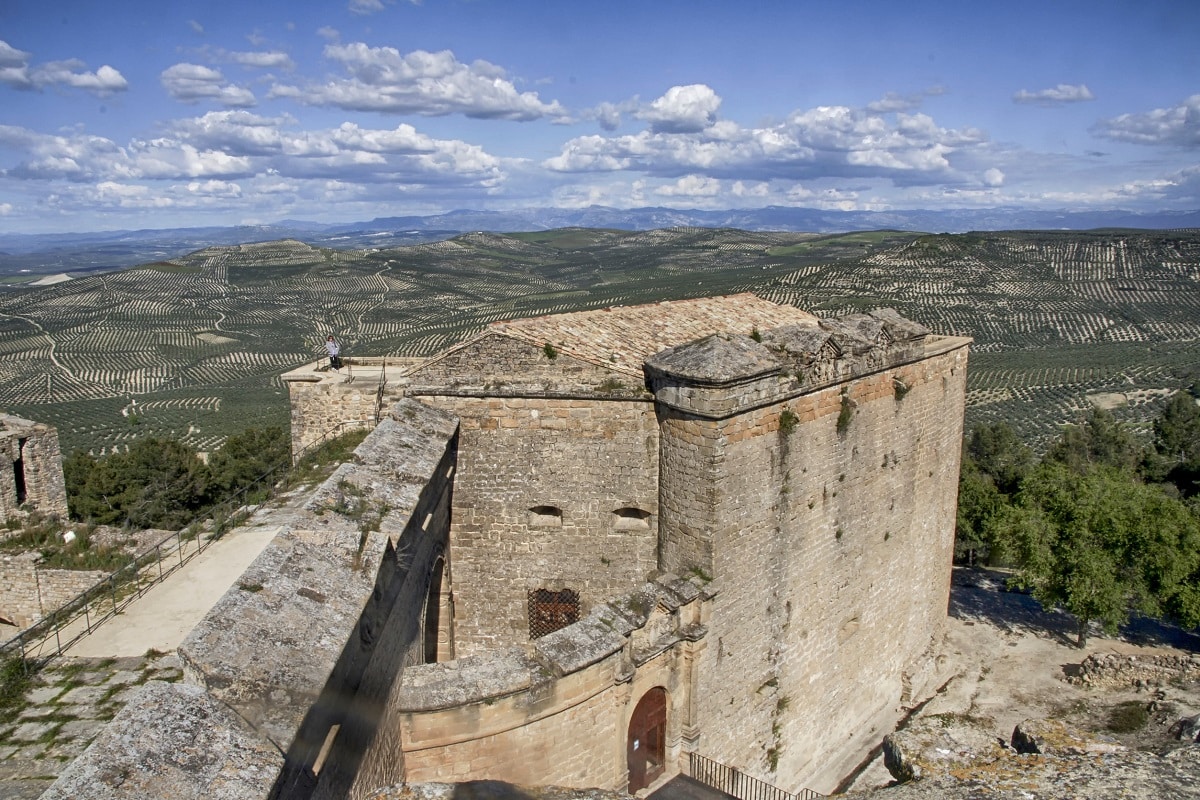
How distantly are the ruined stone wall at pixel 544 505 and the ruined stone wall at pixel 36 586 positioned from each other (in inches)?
282

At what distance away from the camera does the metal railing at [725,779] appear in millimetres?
10180

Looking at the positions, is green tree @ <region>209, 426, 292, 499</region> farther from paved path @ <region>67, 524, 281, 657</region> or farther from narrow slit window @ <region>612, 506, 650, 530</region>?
narrow slit window @ <region>612, 506, 650, 530</region>

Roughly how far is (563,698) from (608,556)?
9.66ft

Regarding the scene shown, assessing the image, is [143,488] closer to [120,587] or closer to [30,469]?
[30,469]

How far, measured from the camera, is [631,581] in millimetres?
10984

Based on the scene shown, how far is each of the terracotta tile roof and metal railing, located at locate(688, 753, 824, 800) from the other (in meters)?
5.04

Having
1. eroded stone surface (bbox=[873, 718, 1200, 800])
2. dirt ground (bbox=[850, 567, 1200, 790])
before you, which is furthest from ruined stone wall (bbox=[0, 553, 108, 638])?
eroded stone surface (bbox=[873, 718, 1200, 800])

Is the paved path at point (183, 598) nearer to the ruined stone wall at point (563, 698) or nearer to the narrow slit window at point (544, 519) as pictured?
the ruined stone wall at point (563, 698)

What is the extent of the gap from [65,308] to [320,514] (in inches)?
4956

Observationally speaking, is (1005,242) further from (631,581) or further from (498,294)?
(631,581)

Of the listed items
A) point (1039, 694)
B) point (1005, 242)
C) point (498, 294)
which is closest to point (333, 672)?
point (1039, 694)

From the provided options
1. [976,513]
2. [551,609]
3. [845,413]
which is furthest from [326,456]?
[976,513]

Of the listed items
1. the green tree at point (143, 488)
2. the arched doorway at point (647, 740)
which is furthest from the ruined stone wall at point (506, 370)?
the green tree at point (143, 488)

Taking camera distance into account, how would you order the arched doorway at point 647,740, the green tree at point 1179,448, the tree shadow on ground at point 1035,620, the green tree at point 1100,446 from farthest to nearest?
1. the green tree at point 1100,446
2. the green tree at point 1179,448
3. the tree shadow on ground at point 1035,620
4. the arched doorway at point 647,740
